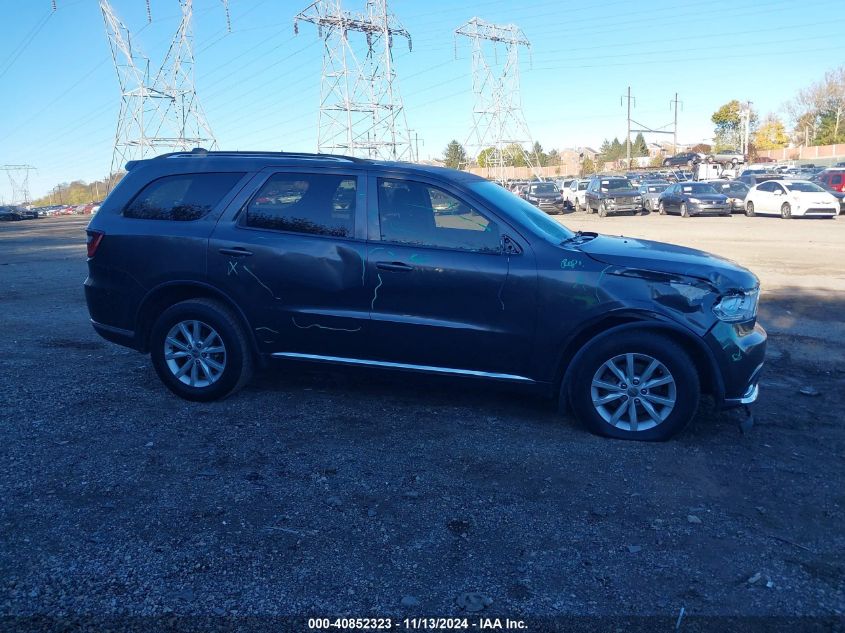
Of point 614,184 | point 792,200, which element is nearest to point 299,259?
point 792,200

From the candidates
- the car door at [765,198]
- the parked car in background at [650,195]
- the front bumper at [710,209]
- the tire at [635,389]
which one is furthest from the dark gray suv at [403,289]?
the parked car in background at [650,195]

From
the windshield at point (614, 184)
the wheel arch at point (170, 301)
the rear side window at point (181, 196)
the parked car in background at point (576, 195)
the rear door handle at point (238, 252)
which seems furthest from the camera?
the parked car in background at point (576, 195)

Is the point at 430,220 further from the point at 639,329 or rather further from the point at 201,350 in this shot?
the point at 201,350

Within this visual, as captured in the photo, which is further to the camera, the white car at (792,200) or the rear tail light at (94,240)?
the white car at (792,200)

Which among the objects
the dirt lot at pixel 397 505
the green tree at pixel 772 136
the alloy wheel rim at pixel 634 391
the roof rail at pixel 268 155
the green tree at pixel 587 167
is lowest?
the dirt lot at pixel 397 505

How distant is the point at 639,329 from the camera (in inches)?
186

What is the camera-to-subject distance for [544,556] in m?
3.38

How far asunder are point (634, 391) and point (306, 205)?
2.67 metres

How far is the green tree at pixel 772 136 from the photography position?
3679 inches

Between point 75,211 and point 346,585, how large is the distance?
99.7m

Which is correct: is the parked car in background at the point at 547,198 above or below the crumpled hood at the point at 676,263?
above

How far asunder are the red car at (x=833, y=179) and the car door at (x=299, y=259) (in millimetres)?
30207

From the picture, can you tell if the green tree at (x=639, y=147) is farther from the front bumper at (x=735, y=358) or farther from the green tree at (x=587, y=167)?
the front bumper at (x=735, y=358)

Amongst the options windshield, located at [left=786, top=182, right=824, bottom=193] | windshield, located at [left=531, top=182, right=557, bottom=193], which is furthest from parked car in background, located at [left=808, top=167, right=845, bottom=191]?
windshield, located at [left=531, top=182, right=557, bottom=193]
